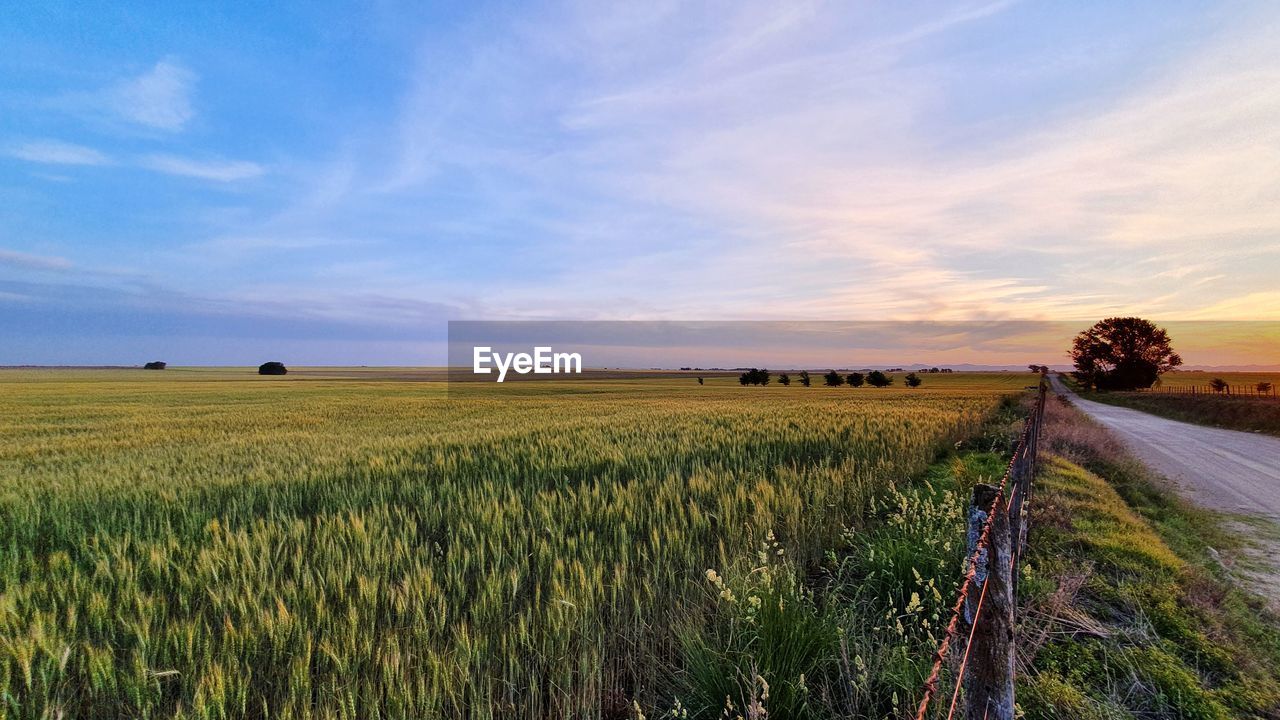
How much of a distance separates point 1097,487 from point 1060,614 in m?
6.44

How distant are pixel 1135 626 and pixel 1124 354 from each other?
3392 inches

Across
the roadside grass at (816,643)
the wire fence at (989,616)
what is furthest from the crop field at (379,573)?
the wire fence at (989,616)

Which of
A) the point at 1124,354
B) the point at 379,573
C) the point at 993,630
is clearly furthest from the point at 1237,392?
the point at 379,573

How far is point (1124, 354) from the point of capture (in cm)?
6881

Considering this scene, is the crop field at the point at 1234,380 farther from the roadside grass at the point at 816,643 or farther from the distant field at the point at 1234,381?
the roadside grass at the point at 816,643

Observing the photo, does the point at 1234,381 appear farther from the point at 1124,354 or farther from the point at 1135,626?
the point at 1135,626

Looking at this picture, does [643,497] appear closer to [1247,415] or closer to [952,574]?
[952,574]

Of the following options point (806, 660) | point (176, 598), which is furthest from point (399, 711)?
point (176, 598)

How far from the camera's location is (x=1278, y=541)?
7.39 m

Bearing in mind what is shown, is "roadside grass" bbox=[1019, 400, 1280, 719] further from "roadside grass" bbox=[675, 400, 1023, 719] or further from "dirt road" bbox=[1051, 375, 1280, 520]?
"dirt road" bbox=[1051, 375, 1280, 520]

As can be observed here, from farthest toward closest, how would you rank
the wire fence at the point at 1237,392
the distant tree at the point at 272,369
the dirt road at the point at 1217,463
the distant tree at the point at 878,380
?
1. the distant tree at the point at 272,369
2. the distant tree at the point at 878,380
3. the wire fence at the point at 1237,392
4. the dirt road at the point at 1217,463

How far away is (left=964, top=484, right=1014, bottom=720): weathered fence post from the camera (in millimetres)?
2160

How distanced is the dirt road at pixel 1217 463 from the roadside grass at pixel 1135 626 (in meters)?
3.39

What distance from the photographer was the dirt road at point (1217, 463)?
32.5ft
